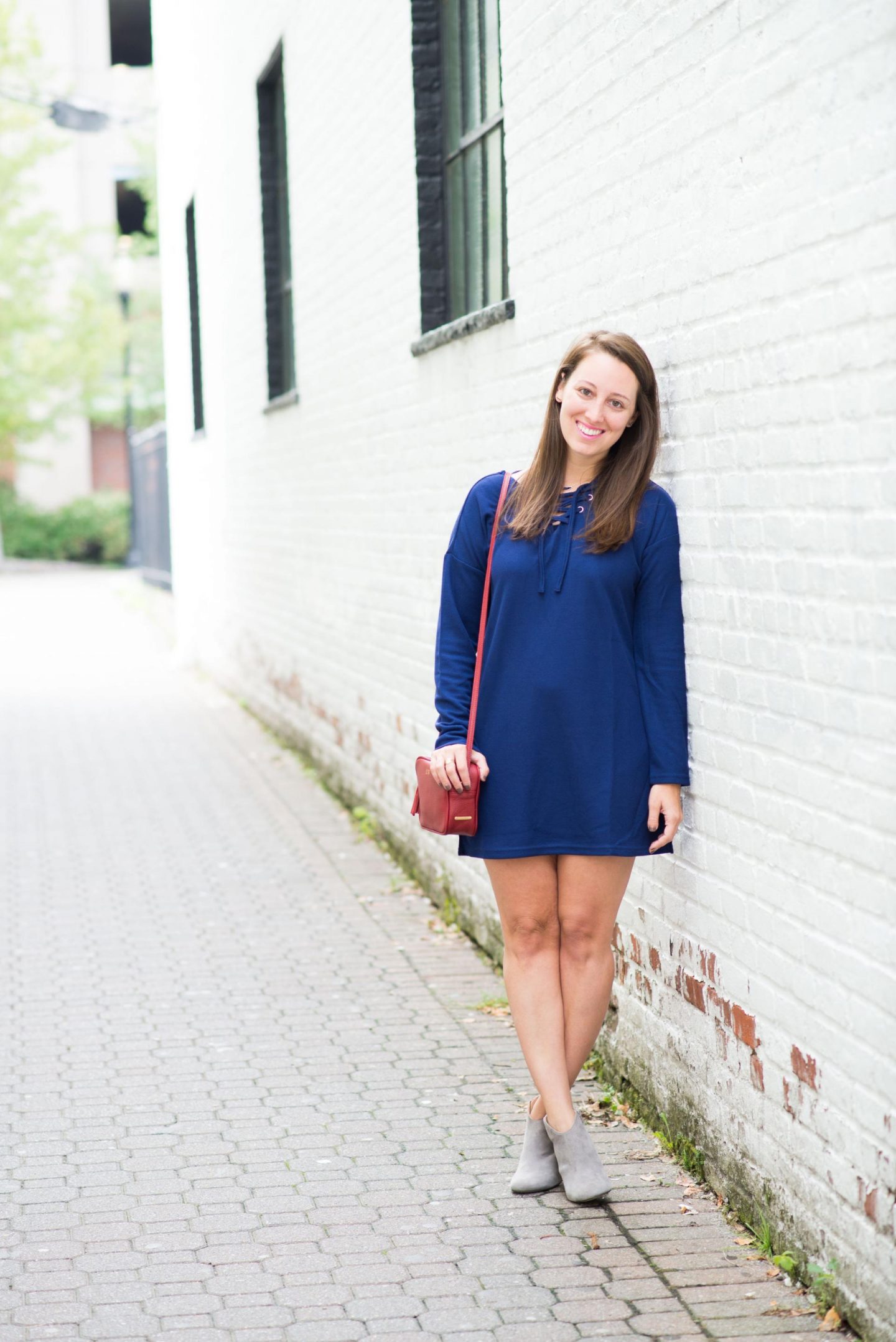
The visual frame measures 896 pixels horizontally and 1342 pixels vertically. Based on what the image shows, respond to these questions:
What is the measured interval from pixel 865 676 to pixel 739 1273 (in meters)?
1.31

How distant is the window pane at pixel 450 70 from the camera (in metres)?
6.45

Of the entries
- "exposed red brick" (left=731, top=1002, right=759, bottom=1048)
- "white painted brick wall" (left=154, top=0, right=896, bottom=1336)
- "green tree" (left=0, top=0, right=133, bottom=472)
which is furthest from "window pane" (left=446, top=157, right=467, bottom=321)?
"green tree" (left=0, top=0, right=133, bottom=472)

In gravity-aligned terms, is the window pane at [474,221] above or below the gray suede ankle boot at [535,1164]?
Result: above

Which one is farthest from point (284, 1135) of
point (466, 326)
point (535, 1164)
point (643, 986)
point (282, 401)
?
point (282, 401)

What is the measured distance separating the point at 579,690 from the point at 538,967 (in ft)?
2.18

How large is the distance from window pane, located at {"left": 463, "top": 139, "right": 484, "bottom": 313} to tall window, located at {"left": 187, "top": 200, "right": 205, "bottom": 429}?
9.01 metres

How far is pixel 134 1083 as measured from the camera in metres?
4.77

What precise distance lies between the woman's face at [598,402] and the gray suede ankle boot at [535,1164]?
5.03 ft

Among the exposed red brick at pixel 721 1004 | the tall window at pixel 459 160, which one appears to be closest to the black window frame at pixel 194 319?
the tall window at pixel 459 160

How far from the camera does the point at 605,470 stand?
3730 mm

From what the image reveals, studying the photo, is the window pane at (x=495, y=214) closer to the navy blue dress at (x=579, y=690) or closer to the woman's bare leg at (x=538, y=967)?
the navy blue dress at (x=579, y=690)

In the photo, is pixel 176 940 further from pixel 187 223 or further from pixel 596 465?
pixel 187 223

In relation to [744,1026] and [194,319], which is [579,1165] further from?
[194,319]

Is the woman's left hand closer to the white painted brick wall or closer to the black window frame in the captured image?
the white painted brick wall
